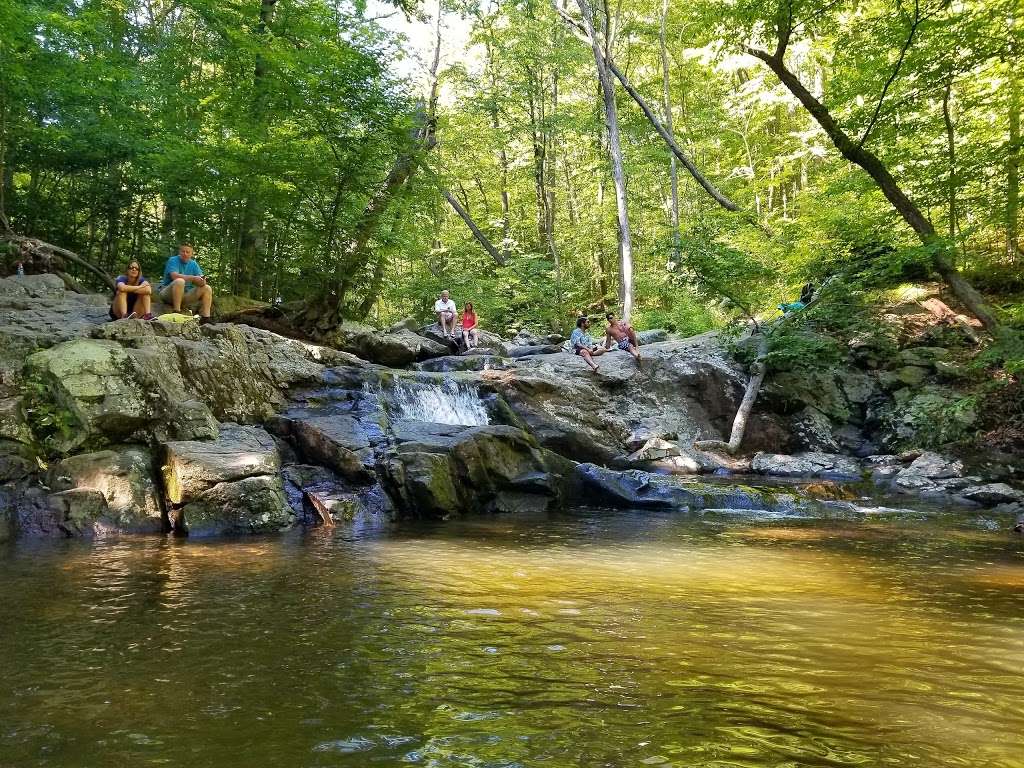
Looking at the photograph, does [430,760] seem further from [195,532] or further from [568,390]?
[568,390]

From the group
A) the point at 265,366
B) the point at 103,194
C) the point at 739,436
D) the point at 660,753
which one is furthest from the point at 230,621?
the point at 103,194

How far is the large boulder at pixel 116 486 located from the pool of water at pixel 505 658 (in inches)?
37.6

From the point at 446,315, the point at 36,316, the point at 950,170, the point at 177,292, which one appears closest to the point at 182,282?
the point at 177,292

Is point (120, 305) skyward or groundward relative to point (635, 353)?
skyward

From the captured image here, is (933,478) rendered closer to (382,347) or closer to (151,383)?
(382,347)

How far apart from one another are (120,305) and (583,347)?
10.4 metres

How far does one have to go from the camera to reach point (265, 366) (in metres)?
12.0

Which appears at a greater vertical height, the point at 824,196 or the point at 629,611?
the point at 824,196

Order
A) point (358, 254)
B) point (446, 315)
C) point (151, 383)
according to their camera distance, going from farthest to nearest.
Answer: point (446, 315) < point (358, 254) < point (151, 383)

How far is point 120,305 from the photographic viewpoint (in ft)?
36.1

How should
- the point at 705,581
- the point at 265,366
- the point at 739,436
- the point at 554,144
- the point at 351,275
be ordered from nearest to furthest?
1. the point at 705,581
2. the point at 265,366
3. the point at 351,275
4. the point at 739,436
5. the point at 554,144

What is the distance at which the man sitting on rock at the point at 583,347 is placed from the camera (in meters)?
17.5

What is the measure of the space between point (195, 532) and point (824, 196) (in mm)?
14978

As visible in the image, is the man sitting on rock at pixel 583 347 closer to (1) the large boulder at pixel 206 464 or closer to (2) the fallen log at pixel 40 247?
(1) the large boulder at pixel 206 464
